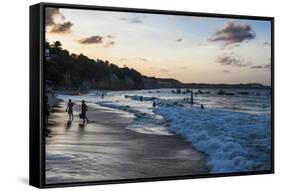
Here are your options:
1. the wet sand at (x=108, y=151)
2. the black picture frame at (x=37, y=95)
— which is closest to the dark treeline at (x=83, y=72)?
the black picture frame at (x=37, y=95)

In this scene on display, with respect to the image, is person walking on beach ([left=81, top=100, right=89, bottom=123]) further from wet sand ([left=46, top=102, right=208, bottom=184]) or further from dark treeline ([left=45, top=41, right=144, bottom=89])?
A: dark treeline ([left=45, top=41, right=144, bottom=89])

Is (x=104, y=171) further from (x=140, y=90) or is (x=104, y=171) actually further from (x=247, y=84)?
(x=247, y=84)

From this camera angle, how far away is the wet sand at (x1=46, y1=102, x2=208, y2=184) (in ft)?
22.0

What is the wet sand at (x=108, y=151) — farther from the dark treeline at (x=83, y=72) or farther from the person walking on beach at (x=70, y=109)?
the dark treeline at (x=83, y=72)

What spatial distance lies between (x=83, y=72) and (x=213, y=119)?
5.09ft

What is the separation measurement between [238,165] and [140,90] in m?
1.40

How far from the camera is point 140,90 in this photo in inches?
283

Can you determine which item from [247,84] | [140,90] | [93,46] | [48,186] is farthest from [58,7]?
[247,84]

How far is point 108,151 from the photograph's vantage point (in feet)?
22.6

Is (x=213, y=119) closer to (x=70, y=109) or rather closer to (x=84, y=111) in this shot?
(x=84, y=111)

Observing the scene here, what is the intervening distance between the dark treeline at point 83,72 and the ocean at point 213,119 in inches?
3.6

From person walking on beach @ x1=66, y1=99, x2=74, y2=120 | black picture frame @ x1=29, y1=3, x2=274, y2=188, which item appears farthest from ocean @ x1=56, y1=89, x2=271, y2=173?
black picture frame @ x1=29, y1=3, x2=274, y2=188

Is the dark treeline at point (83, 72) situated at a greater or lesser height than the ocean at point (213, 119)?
greater

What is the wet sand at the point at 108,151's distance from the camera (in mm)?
6691
